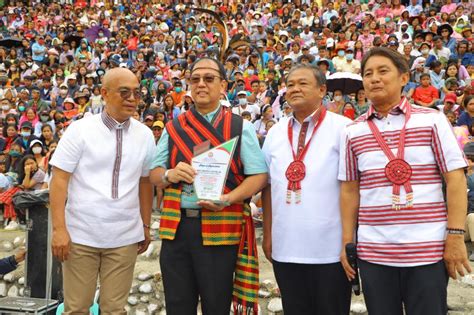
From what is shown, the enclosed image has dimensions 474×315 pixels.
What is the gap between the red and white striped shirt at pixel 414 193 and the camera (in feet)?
9.77

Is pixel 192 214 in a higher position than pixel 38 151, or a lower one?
lower

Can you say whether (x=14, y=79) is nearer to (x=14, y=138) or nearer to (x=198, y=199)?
(x=14, y=138)

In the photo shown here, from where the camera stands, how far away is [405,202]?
3002 mm

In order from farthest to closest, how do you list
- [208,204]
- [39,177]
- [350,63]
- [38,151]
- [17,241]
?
1. [350,63]
2. [38,151]
3. [39,177]
4. [17,241]
5. [208,204]

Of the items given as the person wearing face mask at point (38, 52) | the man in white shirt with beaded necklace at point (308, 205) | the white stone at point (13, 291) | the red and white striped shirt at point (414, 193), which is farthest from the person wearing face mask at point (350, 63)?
the person wearing face mask at point (38, 52)

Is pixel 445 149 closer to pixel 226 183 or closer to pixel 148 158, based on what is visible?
pixel 226 183

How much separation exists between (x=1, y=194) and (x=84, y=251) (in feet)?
20.1

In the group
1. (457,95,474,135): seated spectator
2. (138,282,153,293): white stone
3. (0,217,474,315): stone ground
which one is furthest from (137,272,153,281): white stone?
(457,95,474,135): seated spectator

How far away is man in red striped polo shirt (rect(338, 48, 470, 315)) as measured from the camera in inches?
117

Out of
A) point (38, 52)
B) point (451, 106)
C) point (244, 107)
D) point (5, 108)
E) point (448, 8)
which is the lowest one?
point (451, 106)

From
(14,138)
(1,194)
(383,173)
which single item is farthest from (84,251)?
(14,138)

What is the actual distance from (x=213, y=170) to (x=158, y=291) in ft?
9.47

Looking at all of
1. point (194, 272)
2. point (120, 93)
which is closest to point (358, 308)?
point (194, 272)

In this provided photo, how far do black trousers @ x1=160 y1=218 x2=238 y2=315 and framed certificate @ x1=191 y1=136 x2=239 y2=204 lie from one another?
0.22 meters
